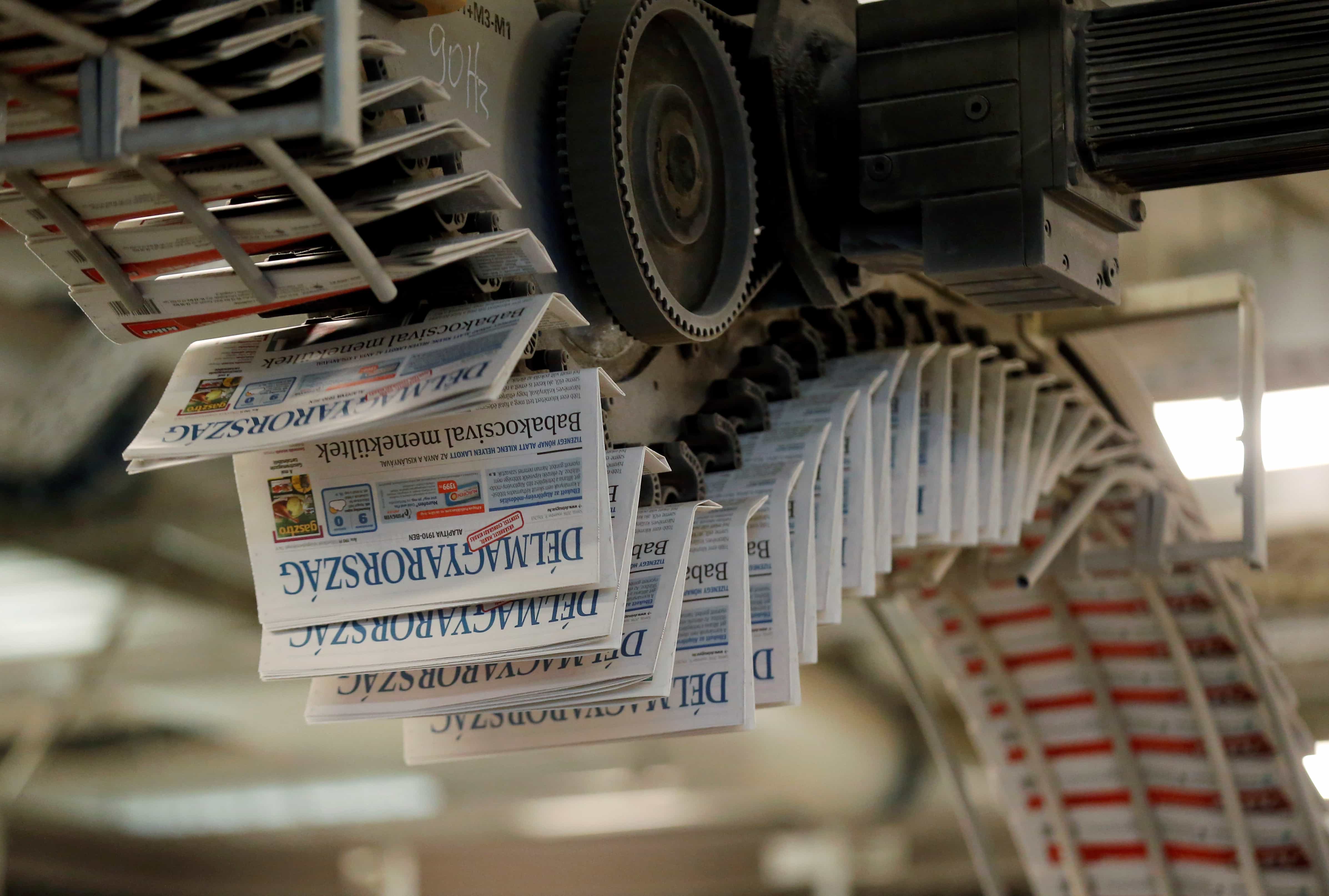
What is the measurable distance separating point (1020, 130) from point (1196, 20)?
0.29 metres

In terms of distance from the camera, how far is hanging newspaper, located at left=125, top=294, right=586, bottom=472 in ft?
5.70

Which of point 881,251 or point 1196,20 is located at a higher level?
point 1196,20

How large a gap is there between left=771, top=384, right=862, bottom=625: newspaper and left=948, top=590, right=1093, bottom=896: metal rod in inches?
71.0

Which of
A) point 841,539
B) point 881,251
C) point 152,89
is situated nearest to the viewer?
point 152,89

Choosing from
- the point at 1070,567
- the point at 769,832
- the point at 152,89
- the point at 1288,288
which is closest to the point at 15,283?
the point at 1070,567

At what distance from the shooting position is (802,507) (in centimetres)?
254

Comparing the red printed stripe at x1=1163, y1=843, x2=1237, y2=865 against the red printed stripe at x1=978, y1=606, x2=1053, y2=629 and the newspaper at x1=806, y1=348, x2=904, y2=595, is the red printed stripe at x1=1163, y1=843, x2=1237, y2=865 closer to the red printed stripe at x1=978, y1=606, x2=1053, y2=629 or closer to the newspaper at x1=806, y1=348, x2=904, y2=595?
the red printed stripe at x1=978, y1=606, x2=1053, y2=629

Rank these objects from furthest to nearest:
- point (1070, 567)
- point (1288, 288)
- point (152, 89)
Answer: point (1288, 288) → point (1070, 567) → point (152, 89)

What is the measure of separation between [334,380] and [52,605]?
6940 millimetres

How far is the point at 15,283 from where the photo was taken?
17.7 ft

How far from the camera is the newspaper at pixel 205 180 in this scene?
5.33ft

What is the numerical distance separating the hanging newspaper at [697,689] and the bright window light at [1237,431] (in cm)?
476

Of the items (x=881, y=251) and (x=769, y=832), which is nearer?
(x=881, y=251)

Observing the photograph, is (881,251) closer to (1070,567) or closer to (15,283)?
(1070,567)
